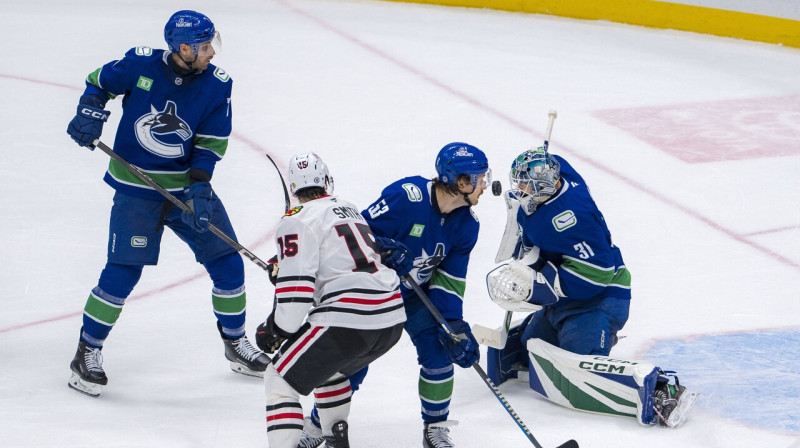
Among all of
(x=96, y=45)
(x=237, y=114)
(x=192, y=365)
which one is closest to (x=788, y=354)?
(x=192, y=365)

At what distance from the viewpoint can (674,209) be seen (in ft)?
19.2

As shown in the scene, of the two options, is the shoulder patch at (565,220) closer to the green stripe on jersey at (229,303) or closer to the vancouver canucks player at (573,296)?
the vancouver canucks player at (573,296)

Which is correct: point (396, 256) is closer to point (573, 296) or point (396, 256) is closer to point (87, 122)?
point (573, 296)

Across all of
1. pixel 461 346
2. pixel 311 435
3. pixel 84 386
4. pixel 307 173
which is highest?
pixel 307 173

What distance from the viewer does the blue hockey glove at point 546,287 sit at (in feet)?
12.8

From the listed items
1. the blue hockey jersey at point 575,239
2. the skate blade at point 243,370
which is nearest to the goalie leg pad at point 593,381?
the blue hockey jersey at point 575,239

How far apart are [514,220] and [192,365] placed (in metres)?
1.33

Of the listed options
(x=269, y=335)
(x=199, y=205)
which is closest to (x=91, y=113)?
(x=199, y=205)

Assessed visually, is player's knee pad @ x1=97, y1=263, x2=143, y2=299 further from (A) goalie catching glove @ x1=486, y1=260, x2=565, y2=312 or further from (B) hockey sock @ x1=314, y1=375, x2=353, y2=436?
(A) goalie catching glove @ x1=486, y1=260, x2=565, y2=312

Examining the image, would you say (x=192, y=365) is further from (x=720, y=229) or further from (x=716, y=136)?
(x=716, y=136)

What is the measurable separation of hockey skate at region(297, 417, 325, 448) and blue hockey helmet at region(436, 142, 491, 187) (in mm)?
883

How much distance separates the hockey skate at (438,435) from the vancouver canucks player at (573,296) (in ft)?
1.79

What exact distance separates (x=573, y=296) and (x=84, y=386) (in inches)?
68.5

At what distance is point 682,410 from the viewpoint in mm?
3795
